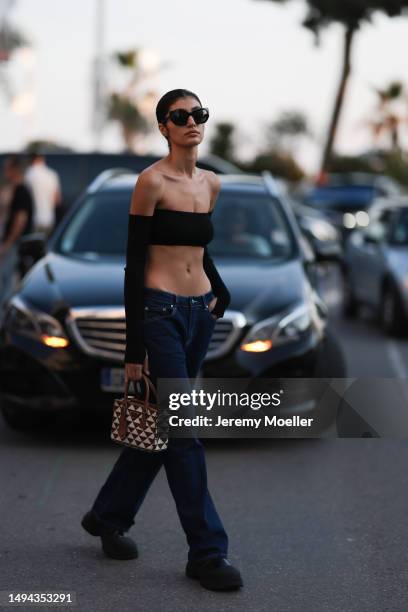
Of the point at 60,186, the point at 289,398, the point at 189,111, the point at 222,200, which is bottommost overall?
the point at 60,186

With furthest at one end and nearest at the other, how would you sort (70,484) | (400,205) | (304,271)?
(400,205) < (304,271) < (70,484)

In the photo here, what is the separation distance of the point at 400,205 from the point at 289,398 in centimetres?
840

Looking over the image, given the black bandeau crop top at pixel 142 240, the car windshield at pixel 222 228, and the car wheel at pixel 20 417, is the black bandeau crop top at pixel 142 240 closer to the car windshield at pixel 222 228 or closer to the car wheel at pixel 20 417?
the car wheel at pixel 20 417

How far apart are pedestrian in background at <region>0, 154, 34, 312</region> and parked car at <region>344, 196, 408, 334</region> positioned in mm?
3784

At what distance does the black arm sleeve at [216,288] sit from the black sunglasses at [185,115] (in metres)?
0.59

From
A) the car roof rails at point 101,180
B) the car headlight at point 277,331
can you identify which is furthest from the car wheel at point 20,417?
the car roof rails at point 101,180

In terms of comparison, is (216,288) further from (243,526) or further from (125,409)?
(243,526)

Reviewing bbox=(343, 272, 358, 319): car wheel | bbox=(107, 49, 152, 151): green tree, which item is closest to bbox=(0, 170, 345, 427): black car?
bbox=(343, 272, 358, 319): car wheel

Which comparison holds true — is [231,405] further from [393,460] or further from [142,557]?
[393,460]

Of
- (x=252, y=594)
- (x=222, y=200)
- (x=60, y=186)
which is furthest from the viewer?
(x=60, y=186)

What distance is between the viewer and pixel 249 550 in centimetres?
583

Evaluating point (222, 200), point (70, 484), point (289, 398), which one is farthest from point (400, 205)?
point (70, 484)

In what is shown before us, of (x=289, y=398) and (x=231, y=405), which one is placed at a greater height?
(x=231, y=405)

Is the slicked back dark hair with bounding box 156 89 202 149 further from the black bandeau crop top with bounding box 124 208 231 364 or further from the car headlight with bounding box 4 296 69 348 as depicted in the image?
the car headlight with bounding box 4 296 69 348
